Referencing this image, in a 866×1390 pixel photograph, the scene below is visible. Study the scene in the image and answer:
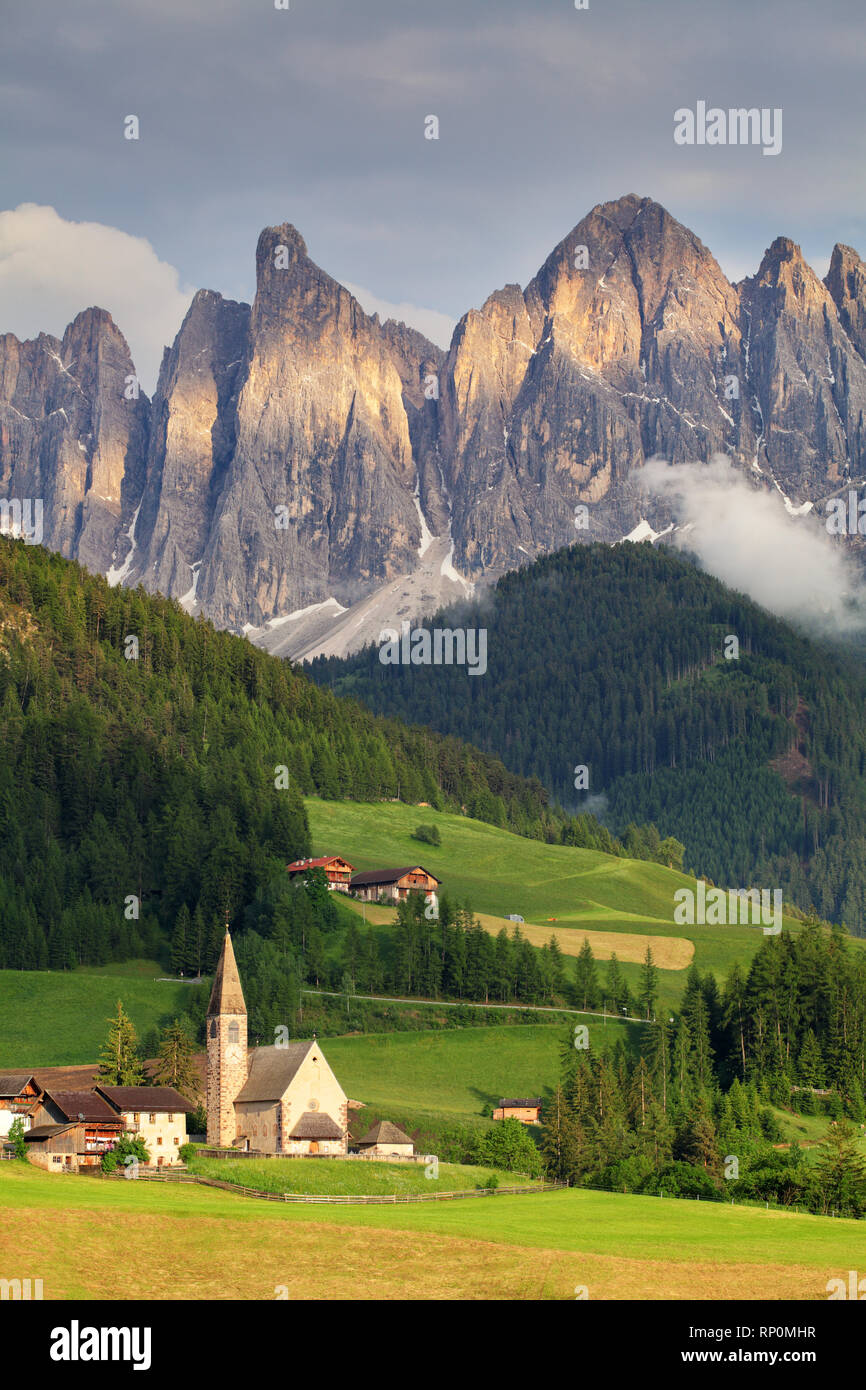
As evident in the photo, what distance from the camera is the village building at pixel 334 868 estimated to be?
169 m

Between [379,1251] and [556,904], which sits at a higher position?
[556,904]

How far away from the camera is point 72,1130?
287 ft

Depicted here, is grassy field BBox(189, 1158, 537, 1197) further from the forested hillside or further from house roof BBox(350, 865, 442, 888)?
house roof BBox(350, 865, 442, 888)

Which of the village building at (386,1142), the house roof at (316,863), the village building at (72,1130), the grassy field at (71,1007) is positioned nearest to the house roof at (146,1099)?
the village building at (72,1130)

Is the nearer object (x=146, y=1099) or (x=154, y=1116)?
(x=154, y=1116)

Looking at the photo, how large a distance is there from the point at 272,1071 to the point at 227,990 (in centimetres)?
620

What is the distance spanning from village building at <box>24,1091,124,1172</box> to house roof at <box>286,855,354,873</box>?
70540 millimetres

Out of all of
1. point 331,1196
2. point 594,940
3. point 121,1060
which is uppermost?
point 594,940

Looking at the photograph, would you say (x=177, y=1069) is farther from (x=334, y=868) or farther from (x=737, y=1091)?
(x=334, y=868)

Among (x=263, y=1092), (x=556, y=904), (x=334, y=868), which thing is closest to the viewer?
(x=263, y=1092)

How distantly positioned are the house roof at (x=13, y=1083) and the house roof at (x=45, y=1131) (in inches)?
309

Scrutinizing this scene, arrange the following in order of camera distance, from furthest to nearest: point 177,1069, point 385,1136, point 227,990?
point 177,1069
point 227,990
point 385,1136

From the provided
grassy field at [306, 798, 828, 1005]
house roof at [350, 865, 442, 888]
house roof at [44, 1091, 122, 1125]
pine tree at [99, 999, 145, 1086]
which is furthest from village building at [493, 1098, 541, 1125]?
house roof at [350, 865, 442, 888]

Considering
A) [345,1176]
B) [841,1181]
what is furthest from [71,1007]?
[841,1181]
